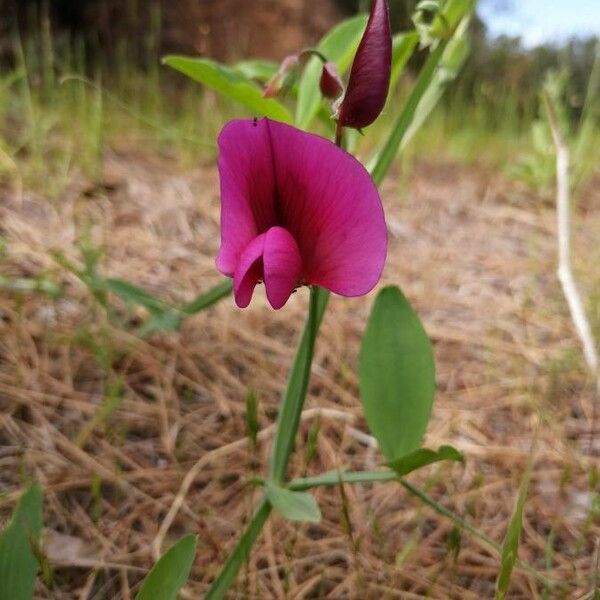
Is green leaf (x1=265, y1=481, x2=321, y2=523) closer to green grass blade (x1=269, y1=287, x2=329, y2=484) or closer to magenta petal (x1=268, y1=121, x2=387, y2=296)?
green grass blade (x1=269, y1=287, x2=329, y2=484)

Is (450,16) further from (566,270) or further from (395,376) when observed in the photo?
(566,270)

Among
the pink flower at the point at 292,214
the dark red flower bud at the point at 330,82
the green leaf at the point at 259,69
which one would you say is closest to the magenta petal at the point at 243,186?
the pink flower at the point at 292,214

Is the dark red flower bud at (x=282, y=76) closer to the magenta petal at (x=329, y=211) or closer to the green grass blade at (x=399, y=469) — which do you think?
the magenta petal at (x=329, y=211)

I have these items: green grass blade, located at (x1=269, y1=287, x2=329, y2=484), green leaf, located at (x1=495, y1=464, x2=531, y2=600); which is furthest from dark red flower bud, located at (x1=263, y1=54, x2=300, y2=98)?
green leaf, located at (x1=495, y1=464, x2=531, y2=600)

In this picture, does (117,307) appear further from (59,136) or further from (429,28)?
(59,136)

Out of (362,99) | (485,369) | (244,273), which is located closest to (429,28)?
(362,99)

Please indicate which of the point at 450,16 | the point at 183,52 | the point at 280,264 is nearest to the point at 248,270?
the point at 280,264
